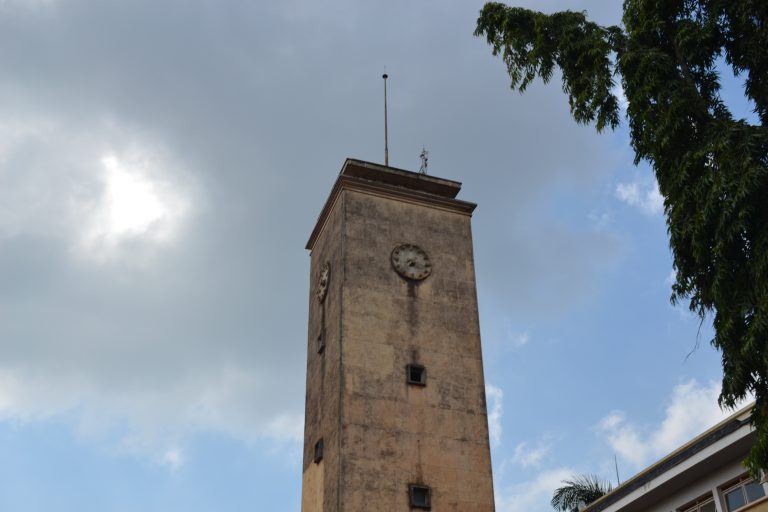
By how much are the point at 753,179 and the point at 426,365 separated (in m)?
15.7

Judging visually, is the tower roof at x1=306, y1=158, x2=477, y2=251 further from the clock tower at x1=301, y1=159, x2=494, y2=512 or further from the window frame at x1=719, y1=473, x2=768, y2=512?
the window frame at x1=719, y1=473, x2=768, y2=512

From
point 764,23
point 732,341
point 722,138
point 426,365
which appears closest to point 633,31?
point 764,23

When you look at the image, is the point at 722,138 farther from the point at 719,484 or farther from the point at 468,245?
the point at 468,245

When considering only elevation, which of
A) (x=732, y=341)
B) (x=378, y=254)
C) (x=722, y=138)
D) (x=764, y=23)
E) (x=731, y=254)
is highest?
(x=378, y=254)

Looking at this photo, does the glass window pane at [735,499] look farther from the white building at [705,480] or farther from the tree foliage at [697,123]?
the tree foliage at [697,123]

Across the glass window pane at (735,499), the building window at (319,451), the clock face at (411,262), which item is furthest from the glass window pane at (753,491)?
the clock face at (411,262)

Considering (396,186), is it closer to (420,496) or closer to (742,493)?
(420,496)

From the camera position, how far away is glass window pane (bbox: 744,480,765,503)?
19484 mm

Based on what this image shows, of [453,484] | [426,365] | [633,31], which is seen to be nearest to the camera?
[633,31]

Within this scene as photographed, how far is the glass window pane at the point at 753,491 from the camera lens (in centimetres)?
1948

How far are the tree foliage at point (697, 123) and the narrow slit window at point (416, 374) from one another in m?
11.2

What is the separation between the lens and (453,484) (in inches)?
1051

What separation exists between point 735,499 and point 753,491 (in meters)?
0.69

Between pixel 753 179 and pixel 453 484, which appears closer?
pixel 753 179
